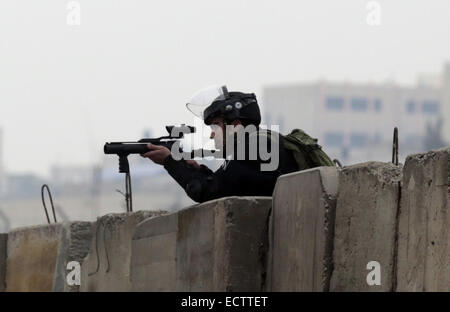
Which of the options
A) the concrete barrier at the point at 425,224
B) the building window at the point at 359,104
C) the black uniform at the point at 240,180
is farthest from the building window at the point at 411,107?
the concrete barrier at the point at 425,224

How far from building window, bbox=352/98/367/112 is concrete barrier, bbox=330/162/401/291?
Result: 168176mm

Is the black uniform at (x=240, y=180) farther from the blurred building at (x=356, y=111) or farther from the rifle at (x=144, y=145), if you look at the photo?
the blurred building at (x=356, y=111)

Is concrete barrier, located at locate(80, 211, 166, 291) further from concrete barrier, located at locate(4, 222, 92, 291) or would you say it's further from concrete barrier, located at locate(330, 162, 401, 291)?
concrete barrier, located at locate(330, 162, 401, 291)

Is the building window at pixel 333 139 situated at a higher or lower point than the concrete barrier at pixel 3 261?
higher

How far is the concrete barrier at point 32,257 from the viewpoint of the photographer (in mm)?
11250

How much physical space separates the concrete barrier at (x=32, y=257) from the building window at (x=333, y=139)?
156254mm

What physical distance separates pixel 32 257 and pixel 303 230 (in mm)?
4704

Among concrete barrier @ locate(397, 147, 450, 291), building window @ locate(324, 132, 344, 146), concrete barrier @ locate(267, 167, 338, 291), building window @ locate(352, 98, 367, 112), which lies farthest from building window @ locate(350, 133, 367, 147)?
concrete barrier @ locate(397, 147, 450, 291)

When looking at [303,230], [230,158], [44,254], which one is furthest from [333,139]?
[303,230]

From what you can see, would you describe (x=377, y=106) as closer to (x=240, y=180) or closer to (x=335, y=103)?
(x=335, y=103)

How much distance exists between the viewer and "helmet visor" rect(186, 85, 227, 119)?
341 inches

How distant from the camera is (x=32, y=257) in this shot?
38.1 feet
